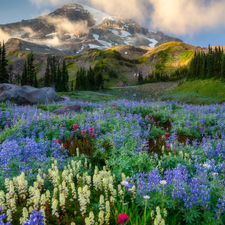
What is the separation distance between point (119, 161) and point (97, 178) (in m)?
1.27

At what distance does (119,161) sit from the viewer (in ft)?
13.9

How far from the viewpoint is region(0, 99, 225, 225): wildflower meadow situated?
2.54 m

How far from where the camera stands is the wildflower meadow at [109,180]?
8.32 ft

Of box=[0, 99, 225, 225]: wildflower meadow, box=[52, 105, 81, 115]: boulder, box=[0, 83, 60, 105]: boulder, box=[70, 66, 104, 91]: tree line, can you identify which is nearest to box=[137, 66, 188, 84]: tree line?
box=[70, 66, 104, 91]: tree line

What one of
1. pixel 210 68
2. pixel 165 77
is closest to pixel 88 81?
pixel 210 68

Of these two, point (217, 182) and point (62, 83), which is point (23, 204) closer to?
point (217, 182)

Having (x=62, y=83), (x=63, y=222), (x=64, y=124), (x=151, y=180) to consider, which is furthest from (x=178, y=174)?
(x=62, y=83)

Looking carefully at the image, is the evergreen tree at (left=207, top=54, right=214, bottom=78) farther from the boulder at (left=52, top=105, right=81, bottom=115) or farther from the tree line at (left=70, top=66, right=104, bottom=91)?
the tree line at (left=70, top=66, right=104, bottom=91)

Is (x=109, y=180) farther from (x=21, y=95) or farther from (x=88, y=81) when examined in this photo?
(x=88, y=81)

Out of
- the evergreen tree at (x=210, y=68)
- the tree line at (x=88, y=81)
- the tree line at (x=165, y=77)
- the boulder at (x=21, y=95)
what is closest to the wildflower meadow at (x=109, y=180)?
the boulder at (x=21, y=95)

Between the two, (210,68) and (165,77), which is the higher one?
(165,77)

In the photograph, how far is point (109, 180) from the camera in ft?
9.87

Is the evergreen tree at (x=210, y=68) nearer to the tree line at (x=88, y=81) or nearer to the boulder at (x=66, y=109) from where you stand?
the boulder at (x=66, y=109)

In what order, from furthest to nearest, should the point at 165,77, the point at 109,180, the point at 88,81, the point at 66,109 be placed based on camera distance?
the point at 165,77 → the point at 88,81 → the point at 66,109 → the point at 109,180
